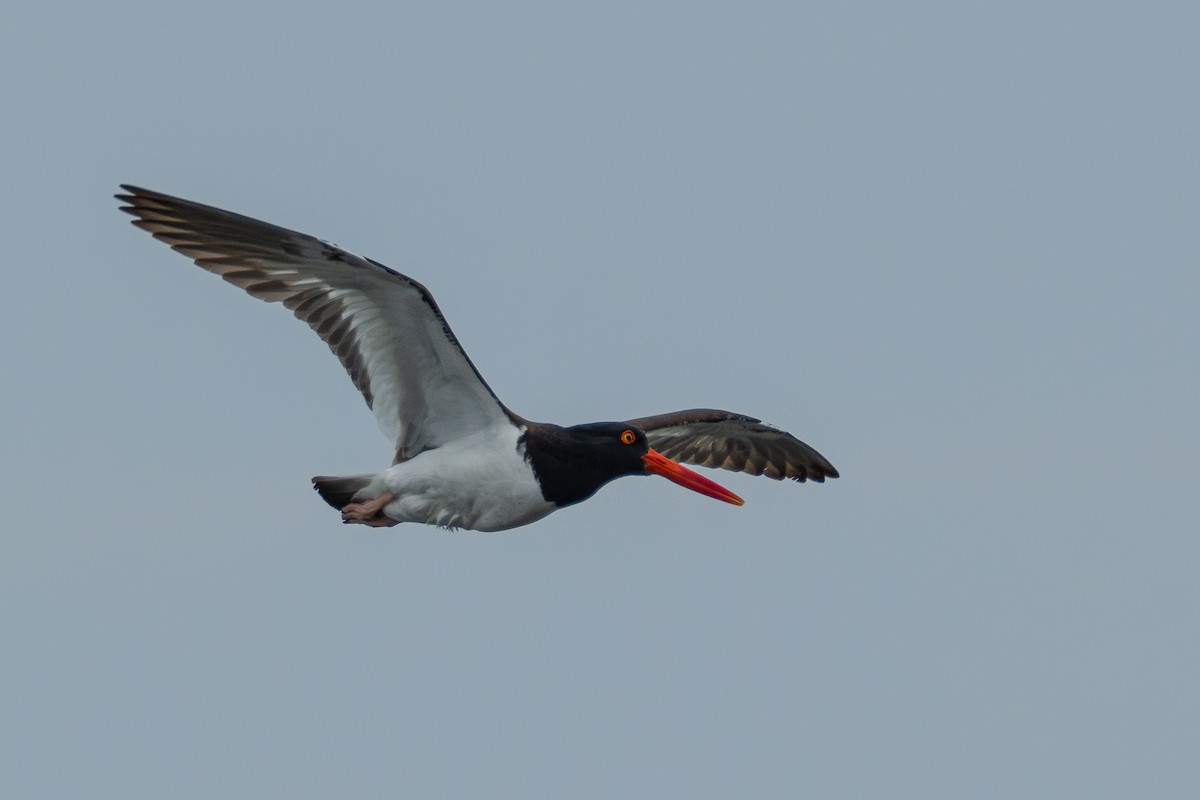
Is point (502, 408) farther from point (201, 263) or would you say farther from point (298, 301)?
point (201, 263)

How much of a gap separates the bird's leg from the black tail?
140 millimetres

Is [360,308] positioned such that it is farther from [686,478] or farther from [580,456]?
[686,478]

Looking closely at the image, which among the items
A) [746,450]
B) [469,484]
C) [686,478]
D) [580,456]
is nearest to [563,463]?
[580,456]

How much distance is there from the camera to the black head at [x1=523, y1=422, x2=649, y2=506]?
46.4ft

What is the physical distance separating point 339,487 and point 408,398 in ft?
3.54

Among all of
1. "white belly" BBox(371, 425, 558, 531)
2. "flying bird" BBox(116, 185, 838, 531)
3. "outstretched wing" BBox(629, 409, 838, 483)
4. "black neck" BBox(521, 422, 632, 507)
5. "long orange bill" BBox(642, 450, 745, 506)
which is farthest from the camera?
"outstretched wing" BBox(629, 409, 838, 483)

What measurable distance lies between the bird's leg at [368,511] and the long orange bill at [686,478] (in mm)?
2570

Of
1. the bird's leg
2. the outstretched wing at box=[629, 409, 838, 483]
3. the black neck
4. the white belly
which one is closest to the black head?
the black neck

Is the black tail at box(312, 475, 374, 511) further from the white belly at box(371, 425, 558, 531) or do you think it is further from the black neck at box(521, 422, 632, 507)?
the black neck at box(521, 422, 632, 507)

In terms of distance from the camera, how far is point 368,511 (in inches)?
556

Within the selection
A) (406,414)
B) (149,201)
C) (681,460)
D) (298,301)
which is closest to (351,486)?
(406,414)

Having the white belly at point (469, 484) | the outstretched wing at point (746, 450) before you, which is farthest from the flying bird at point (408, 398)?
the outstretched wing at point (746, 450)

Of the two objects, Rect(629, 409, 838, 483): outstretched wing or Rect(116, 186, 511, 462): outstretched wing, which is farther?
Rect(629, 409, 838, 483): outstretched wing

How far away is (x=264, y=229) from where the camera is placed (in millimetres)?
13336
